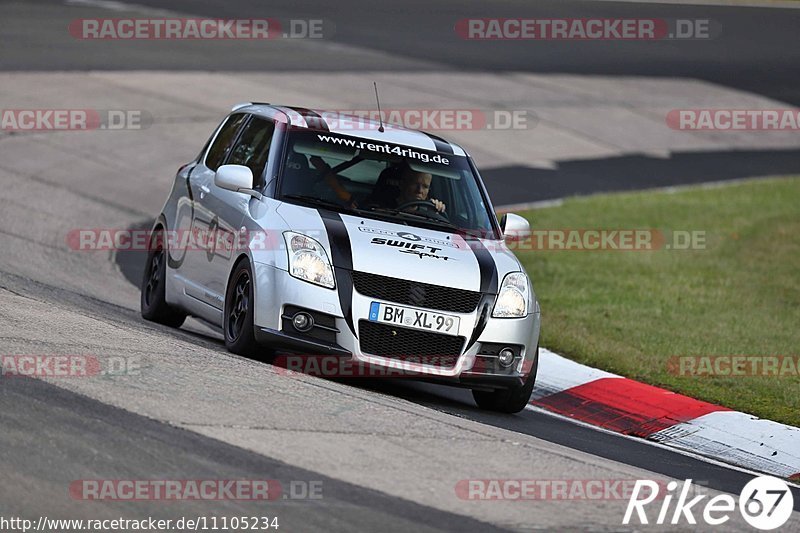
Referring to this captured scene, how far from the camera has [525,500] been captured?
6.58 m

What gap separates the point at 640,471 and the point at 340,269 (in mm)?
2233

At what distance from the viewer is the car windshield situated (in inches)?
383

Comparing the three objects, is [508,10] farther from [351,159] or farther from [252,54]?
[351,159]

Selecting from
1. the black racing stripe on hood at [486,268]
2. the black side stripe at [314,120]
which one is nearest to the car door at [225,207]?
the black side stripe at [314,120]

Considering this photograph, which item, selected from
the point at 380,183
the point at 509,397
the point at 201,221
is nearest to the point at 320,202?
the point at 380,183

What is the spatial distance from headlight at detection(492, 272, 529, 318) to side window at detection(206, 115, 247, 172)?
2616mm

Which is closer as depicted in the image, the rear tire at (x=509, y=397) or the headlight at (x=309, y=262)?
the headlight at (x=309, y=262)

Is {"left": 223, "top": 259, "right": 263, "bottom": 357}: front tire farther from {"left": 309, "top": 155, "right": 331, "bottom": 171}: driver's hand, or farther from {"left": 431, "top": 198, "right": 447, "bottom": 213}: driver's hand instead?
{"left": 431, "top": 198, "right": 447, "bottom": 213}: driver's hand

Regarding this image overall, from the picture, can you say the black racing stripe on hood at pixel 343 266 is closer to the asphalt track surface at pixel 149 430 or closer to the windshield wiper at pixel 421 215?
the asphalt track surface at pixel 149 430

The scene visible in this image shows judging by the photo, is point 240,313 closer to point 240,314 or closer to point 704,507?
point 240,314

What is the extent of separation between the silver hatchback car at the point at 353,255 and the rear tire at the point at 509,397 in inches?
0.6

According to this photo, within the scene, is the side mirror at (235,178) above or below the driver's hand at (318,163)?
below

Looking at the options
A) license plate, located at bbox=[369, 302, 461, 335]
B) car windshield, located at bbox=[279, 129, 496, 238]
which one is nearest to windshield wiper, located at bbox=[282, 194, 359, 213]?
car windshield, located at bbox=[279, 129, 496, 238]

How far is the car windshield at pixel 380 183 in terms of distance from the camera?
9.73 metres
